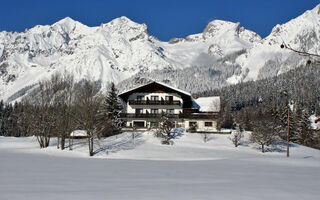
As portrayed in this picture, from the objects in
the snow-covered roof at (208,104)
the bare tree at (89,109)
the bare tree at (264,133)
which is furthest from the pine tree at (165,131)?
the snow-covered roof at (208,104)

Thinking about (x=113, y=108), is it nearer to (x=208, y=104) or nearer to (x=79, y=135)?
(x=79, y=135)

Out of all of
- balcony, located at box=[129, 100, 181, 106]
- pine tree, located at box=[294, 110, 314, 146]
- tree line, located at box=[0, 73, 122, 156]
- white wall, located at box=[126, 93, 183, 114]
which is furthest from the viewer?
pine tree, located at box=[294, 110, 314, 146]

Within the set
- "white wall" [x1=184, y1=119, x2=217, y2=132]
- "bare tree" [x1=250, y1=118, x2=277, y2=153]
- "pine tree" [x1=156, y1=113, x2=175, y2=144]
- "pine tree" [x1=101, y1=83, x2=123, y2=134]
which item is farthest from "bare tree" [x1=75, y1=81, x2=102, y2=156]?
"bare tree" [x1=250, y1=118, x2=277, y2=153]

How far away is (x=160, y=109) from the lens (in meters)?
55.3

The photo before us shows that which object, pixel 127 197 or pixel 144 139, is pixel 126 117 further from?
pixel 127 197

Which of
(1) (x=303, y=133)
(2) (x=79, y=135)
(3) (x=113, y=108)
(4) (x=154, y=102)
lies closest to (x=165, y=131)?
(4) (x=154, y=102)

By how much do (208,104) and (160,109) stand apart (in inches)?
471

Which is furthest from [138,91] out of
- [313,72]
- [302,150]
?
[313,72]

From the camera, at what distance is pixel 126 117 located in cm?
5375

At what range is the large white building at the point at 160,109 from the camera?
5241 cm

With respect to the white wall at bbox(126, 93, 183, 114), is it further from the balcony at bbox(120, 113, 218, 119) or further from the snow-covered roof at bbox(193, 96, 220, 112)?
the snow-covered roof at bbox(193, 96, 220, 112)

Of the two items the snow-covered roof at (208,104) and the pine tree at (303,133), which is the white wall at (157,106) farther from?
the pine tree at (303,133)

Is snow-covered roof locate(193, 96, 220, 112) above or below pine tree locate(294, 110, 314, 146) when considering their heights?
above

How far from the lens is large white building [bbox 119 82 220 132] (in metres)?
52.4
